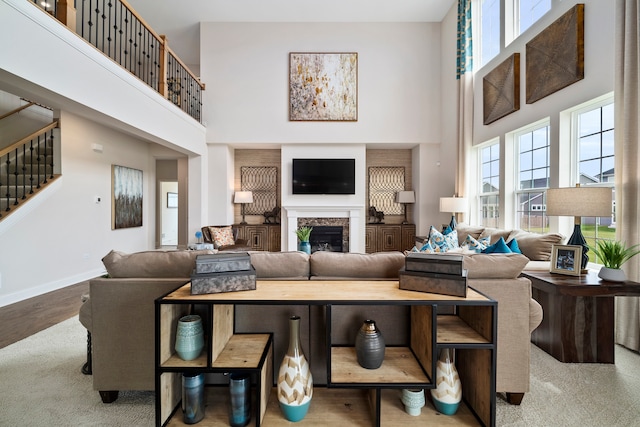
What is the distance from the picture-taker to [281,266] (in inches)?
70.2

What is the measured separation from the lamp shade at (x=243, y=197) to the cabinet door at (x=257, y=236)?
581 mm

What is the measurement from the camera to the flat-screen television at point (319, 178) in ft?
20.5

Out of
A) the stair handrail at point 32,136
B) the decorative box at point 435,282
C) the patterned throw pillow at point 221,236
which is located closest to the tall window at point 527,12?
the decorative box at point 435,282

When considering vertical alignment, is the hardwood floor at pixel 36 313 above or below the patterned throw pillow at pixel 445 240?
below

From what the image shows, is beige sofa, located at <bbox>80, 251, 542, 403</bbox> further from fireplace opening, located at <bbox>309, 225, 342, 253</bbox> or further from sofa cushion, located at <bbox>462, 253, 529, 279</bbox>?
fireplace opening, located at <bbox>309, 225, 342, 253</bbox>

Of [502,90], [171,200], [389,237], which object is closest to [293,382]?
[502,90]

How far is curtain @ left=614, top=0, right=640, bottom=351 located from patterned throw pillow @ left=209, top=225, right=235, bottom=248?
505cm

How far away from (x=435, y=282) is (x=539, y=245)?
226 centimetres

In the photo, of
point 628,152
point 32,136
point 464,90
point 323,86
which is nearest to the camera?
point 628,152

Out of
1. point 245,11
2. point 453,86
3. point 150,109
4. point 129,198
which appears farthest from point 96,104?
point 453,86

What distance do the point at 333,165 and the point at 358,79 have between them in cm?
188

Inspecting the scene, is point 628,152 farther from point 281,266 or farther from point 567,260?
point 281,266

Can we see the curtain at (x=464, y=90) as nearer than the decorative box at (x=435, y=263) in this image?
No

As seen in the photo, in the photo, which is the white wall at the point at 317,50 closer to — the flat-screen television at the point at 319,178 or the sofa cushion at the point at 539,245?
the flat-screen television at the point at 319,178
